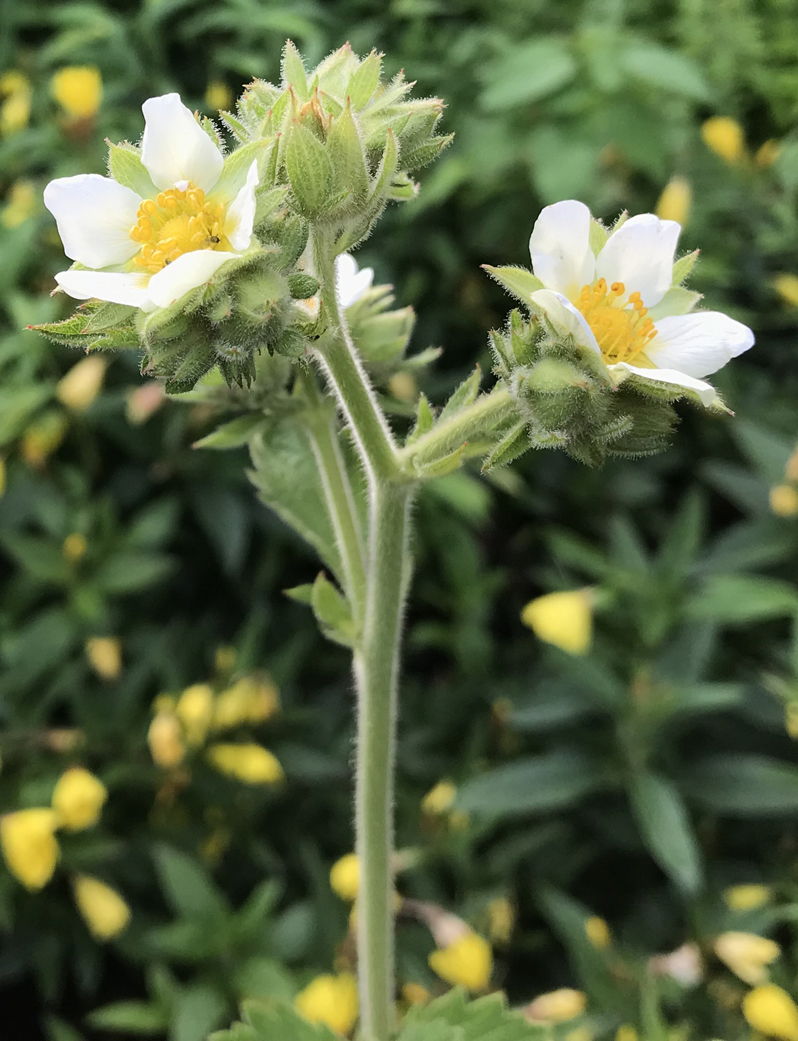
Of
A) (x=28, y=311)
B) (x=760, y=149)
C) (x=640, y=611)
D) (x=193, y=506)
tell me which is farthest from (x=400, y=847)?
(x=760, y=149)

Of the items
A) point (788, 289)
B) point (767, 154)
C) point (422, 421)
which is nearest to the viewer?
point (422, 421)

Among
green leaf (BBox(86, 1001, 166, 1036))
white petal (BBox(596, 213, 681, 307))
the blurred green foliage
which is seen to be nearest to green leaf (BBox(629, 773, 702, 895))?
the blurred green foliage

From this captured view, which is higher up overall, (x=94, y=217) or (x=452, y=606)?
(x=94, y=217)

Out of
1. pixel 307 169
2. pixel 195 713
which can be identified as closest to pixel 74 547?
pixel 195 713

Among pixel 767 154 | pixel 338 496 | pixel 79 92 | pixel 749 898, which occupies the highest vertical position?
pixel 79 92

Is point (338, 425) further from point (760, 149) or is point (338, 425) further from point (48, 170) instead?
point (760, 149)

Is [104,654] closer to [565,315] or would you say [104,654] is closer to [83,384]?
[83,384]

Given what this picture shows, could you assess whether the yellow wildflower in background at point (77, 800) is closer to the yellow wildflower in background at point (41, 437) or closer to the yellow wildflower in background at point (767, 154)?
the yellow wildflower in background at point (41, 437)
